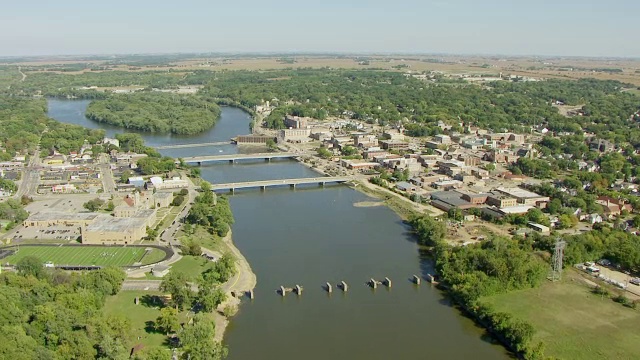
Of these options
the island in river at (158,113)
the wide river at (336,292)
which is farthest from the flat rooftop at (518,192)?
the island in river at (158,113)

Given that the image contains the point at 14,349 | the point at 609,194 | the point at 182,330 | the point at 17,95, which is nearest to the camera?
the point at 14,349

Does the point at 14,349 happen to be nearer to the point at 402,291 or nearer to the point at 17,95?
the point at 402,291

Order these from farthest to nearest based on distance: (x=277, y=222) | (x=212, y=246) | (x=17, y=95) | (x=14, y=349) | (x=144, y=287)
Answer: (x=17, y=95), (x=277, y=222), (x=212, y=246), (x=144, y=287), (x=14, y=349)

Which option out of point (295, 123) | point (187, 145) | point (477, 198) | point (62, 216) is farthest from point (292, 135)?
point (62, 216)

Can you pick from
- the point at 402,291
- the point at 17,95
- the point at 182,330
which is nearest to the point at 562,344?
the point at 402,291

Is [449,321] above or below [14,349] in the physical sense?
below

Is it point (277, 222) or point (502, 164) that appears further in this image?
point (502, 164)

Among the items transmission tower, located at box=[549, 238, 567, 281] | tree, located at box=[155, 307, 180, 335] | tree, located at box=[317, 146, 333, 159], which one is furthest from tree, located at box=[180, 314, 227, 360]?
tree, located at box=[317, 146, 333, 159]
